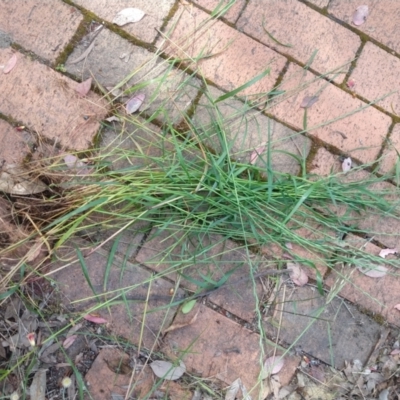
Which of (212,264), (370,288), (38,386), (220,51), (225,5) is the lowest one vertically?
(38,386)

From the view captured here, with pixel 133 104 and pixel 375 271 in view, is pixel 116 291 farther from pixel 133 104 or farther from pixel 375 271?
pixel 375 271

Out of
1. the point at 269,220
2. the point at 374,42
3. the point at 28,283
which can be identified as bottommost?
the point at 28,283

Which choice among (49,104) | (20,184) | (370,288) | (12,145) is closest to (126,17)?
(49,104)

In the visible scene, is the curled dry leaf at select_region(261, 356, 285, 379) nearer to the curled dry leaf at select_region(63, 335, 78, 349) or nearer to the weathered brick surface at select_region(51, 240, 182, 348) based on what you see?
the weathered brick surface at select_region(51, 240, 182, 348)

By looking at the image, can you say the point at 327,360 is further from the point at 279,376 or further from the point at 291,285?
the point at 291,285

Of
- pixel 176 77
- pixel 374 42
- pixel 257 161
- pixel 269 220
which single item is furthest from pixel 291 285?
pixel 374 42

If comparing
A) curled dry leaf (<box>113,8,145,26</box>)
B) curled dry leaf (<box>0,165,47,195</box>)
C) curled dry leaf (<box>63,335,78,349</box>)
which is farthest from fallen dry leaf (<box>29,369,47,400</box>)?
curled dry leaf (<box>113,8,145,26</box>)

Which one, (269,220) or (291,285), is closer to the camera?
(269,220)

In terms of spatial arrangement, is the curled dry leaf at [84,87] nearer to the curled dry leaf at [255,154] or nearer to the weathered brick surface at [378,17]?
the curled dry leaf at [255,154]
